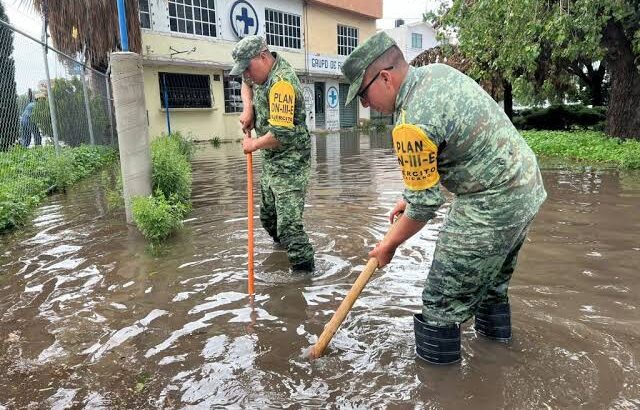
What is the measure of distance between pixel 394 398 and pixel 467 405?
0.34 meters

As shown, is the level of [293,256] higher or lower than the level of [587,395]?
higher

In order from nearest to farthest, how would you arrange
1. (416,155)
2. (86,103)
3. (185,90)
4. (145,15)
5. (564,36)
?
(416,155), (564,36), (86,103), (145,15), (185,90)

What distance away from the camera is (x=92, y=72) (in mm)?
12219

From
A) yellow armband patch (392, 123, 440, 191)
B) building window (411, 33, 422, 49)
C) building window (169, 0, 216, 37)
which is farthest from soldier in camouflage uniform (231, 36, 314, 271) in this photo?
building window (411, 33, 422, 49)

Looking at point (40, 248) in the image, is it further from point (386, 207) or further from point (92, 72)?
point (92, 72)

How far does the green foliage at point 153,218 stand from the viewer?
4828 mm

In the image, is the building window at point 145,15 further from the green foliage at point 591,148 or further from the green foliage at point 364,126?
the green foliage at point 591,148

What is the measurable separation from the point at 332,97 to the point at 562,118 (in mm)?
12504

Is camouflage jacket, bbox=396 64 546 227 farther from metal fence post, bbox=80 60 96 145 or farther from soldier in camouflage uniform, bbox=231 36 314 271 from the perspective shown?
metal fence post, bbox=80 60 96 145

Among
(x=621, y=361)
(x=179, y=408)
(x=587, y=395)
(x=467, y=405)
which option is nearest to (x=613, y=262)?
(x=621, y=361)

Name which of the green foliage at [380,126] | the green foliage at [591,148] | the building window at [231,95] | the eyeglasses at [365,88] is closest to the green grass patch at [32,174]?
the eyeglasses at [365,88]

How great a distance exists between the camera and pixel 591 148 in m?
11.1

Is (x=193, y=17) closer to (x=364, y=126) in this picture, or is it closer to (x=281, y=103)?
(x=364, y=126)

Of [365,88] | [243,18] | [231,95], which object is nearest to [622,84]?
[365,88]
